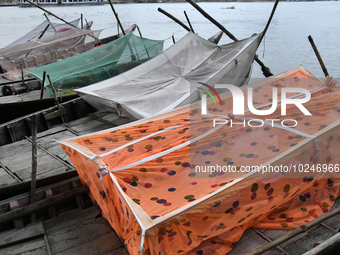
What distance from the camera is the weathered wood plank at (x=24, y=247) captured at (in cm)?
416

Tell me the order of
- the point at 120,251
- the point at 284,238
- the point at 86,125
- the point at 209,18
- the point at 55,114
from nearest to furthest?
the point at 284,238, the point at 120,251, the point at 55,114, the point at 86,125, the point at 209,18

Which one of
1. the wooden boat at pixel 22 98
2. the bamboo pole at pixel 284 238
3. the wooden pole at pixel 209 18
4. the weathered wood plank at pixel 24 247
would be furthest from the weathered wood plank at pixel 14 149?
the wooden pole at pixel 209 18

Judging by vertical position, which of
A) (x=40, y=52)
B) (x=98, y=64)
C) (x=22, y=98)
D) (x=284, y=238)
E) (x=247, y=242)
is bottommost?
(x=247, y=242)

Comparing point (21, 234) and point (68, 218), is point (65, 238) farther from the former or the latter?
point (21, 234)

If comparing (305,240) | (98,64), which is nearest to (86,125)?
(98,64)

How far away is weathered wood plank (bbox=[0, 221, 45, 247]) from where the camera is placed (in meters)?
4.30

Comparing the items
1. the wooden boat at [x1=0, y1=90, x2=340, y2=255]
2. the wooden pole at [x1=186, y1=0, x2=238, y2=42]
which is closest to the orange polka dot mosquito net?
the wooden boat at [x1=0, y1=90, x2=340, y2=255]

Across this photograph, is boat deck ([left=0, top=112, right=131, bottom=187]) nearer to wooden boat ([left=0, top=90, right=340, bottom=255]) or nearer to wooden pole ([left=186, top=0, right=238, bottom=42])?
wooden boat ([left=0, top=90, right=340, bottom=255])

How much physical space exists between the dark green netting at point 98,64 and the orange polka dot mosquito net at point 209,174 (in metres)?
5.16

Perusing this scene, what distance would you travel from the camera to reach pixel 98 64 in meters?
10.7

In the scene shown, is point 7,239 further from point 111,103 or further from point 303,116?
point 303,116

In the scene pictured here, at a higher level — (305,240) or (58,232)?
(58,232)

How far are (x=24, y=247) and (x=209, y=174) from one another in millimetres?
2787

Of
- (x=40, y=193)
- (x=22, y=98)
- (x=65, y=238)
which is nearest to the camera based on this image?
(x=65, y=238)
